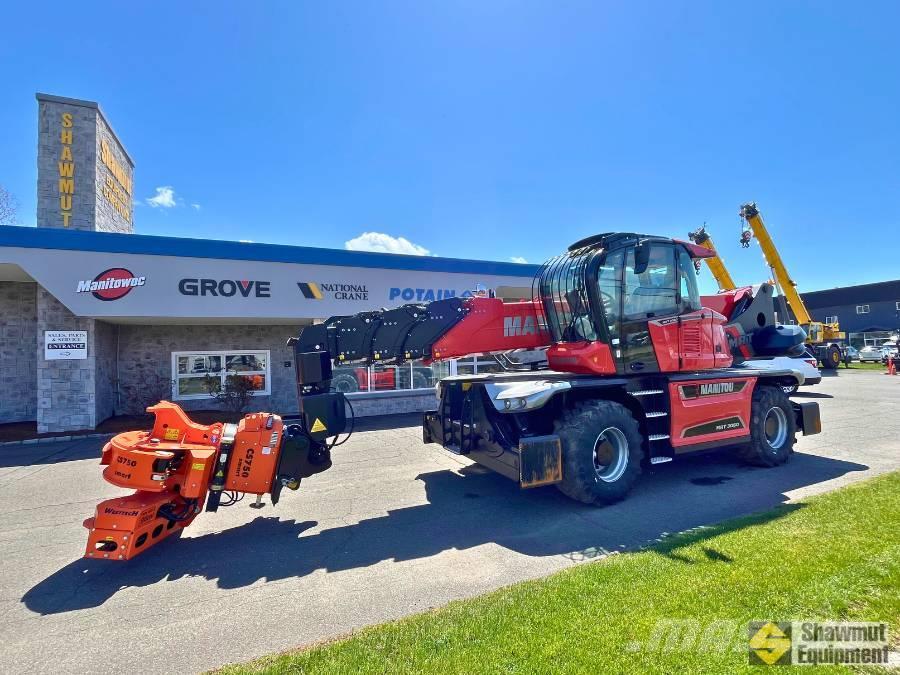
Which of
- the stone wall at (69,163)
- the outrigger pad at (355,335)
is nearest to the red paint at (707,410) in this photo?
the outrigger pad at (355,335)

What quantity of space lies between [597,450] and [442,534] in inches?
91.9

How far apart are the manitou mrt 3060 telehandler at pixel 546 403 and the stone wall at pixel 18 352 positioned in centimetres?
1055

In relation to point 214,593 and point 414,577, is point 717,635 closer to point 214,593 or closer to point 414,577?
point 414,577

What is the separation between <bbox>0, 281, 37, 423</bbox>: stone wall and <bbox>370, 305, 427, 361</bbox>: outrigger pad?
40.8 feet

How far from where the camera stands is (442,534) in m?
4.82

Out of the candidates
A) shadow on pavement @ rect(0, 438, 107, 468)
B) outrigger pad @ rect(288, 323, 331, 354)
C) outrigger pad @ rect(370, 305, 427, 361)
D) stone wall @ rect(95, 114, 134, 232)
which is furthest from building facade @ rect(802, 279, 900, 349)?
stone wall @ rect(95, 114, 134, 232)

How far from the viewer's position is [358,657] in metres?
2.72

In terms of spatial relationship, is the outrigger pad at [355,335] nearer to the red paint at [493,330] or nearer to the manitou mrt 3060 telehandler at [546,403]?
the manitou mrt 3060 telehandler at [546,403]

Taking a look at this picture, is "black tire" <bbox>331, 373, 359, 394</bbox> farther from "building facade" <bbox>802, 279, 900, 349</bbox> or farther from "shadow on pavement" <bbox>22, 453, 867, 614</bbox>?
"building facade" <bbox>802, 279, 900, 349</bbox>

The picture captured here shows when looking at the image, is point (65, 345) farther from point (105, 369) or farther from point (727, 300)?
point (727, 300)

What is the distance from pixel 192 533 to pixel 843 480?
8398 mm

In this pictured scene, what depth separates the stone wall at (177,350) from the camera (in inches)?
528

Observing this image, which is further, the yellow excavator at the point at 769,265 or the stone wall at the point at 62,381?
the yellow excavator at the point at 769,265

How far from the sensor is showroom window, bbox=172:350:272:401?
45.0ft
